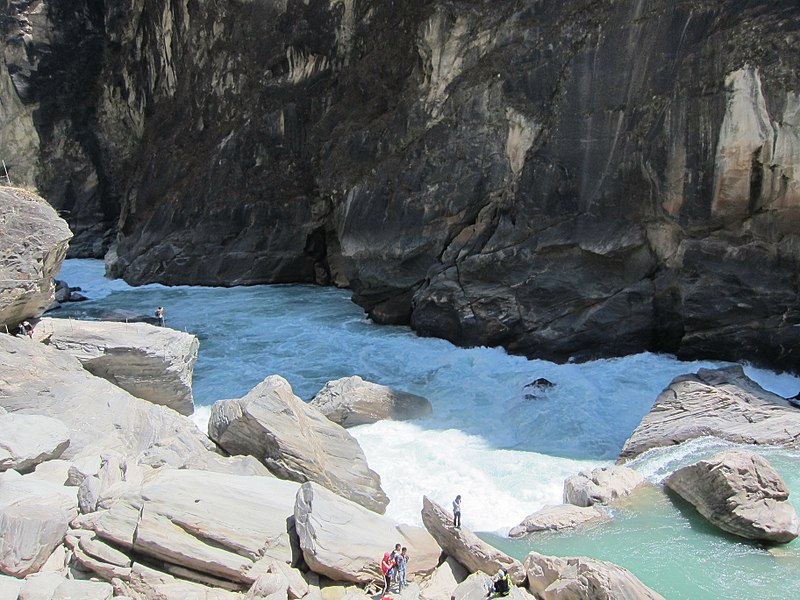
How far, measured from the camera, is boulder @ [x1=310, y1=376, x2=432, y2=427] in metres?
18.0

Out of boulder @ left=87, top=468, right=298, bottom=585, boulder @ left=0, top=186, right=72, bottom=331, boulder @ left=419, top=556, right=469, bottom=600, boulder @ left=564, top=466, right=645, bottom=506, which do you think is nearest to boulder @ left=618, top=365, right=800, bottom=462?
boulder @ left=564, top=466, right=645, bottom=506

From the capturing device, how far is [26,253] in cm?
1644

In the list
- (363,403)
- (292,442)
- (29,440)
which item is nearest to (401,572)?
(292,442)

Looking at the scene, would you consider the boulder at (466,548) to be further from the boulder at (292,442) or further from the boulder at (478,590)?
the boulder at (292,442)

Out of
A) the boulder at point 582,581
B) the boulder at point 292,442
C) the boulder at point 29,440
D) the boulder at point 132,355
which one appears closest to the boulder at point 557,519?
the boulder at point 582,581

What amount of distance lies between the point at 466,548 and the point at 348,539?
1.87 metres

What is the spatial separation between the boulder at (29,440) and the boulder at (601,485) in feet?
32.3

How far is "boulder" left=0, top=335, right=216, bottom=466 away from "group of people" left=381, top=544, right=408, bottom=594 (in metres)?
4.83

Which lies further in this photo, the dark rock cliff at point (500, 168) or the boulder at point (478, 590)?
the dark rock cliff at point (500, 168)

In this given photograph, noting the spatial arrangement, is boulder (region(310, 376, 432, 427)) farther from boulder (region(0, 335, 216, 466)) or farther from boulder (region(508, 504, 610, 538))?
boulder (region(508, 504, 610, 538))

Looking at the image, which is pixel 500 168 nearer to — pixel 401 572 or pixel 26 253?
pixel 26 253

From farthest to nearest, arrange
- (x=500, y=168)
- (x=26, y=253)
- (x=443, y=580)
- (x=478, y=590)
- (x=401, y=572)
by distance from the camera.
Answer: (x=500, y=168) → (x=26, y=253) → (x=443, y=580) → (x=401, y=572) → (x=478, y=590)

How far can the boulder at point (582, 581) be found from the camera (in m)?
9.36

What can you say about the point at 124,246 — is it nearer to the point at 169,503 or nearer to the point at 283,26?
the point at 283,26
